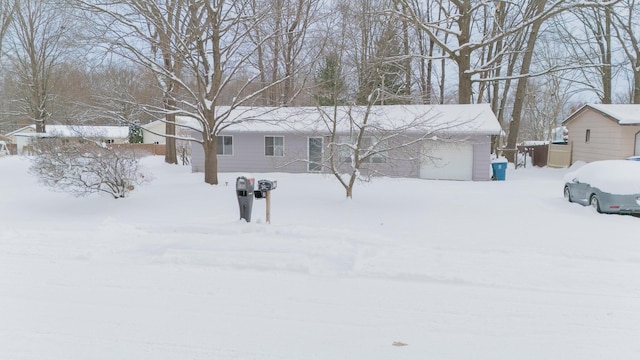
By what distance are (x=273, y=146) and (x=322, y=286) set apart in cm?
1398

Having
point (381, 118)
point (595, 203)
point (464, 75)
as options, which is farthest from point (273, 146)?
point (595, 203)

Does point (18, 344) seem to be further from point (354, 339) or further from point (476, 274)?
point (476, 274)

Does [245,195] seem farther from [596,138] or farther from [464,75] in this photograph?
[596,138]

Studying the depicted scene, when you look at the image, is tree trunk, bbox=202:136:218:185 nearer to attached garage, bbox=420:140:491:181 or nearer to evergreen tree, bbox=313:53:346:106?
evergreen tree, bbox=313:53:346:106

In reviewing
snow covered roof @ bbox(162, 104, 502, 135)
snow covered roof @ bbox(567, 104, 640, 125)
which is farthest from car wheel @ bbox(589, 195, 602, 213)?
snow covered roof @ bbox(567, 104, 640, 125)

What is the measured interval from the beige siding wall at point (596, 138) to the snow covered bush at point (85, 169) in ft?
59.2

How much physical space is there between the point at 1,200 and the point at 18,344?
964cm

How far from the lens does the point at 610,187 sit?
8.57 m

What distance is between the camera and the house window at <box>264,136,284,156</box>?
59.1 feet

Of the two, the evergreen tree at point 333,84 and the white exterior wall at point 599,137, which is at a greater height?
the evergreen tree at point 333,84

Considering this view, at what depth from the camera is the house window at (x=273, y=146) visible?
18016 mm

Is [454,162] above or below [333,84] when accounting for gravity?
below

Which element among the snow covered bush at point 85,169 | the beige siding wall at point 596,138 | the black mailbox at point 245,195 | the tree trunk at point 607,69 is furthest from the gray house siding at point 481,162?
the tree trunk at point 607,69

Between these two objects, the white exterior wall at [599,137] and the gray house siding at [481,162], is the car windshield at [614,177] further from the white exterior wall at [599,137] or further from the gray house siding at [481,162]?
the white exterior wall at [599,137]
